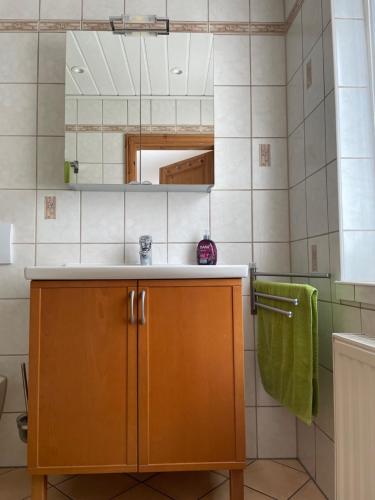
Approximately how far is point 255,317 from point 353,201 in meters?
0.74

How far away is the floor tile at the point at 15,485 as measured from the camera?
137 centimetres

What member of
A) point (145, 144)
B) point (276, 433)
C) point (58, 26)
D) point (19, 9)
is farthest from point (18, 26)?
point (276, 433)

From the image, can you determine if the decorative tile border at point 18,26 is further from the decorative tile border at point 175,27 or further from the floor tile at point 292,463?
the floor tile at point 292,463

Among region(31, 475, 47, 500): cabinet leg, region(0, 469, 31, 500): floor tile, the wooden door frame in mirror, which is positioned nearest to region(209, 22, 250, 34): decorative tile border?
the wooden door frame in mirror

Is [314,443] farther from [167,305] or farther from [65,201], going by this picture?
[65,201]

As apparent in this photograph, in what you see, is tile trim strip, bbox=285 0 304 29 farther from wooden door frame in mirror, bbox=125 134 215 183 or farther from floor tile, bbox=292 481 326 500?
floor tile, bbox=292 481 326 500

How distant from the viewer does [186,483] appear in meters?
1.43

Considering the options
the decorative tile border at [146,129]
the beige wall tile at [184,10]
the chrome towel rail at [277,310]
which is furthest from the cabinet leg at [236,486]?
the beige wall tile at [184,10]

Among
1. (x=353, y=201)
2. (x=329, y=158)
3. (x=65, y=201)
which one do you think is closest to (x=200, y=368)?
(x=353, y=201)

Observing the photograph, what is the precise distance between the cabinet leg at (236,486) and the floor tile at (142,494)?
280mm

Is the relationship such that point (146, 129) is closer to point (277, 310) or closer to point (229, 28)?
point (229, 28)

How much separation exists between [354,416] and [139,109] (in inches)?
57.6

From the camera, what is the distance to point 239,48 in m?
1.74

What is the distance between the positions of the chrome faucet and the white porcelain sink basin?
0.38 metres
